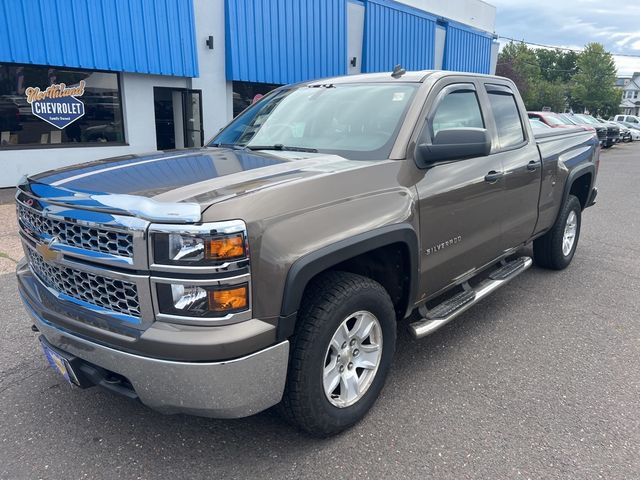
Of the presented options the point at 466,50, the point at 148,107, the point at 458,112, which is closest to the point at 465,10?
the point at 466,50

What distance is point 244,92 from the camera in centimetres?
1441

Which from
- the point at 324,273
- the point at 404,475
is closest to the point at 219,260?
the point at 324,273

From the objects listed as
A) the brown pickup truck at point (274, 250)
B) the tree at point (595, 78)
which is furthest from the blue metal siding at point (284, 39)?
the tree at point (595, 78)

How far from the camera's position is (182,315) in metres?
2.11

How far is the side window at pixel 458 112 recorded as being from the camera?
3.42m

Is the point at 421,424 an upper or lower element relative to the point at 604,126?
lower

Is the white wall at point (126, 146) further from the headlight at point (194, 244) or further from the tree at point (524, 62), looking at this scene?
Answer: the tree at point (524, 62)

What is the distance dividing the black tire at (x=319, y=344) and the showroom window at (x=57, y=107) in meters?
10.1

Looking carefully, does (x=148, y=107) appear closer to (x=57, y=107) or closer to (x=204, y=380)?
(x=57, y=107)

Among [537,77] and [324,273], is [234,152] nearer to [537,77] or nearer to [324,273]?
[324,273]

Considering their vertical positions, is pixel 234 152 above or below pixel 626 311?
above

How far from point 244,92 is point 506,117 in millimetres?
11187

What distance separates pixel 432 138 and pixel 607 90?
69.1 meters

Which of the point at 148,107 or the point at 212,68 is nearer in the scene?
the point at 148,107
